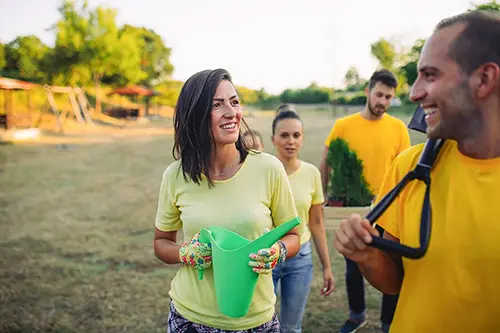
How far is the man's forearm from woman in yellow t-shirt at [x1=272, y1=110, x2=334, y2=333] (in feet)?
5.04

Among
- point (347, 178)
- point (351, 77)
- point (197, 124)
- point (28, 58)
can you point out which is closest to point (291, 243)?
point (197, 124)

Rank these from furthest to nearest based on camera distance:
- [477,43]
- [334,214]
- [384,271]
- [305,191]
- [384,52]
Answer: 1. [384,52]
2. [334,214]
3. [305,191]
4. [384,271]
5. [477,43]

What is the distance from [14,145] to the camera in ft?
61.2

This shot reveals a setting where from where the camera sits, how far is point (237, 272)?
1834 mm

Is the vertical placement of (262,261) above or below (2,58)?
below

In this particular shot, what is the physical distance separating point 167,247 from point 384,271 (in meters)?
1.15

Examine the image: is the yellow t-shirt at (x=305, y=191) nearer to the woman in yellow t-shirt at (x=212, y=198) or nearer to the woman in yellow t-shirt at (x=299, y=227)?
the woman in yellow t-shirt at (x=299, y=227)

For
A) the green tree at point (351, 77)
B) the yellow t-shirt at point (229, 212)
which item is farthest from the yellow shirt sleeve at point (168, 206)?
the green tree at point (351, 77)

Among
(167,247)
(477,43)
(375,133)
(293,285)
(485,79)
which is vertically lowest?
(293,285)

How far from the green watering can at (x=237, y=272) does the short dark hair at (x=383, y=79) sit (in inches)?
110

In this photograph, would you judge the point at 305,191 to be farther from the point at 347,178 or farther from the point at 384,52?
the point at 384,52

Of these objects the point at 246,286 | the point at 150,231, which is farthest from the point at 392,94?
the point at 150,231

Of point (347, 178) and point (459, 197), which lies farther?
point (347, 178)

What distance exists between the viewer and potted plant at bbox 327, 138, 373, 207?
4148 millimetres
